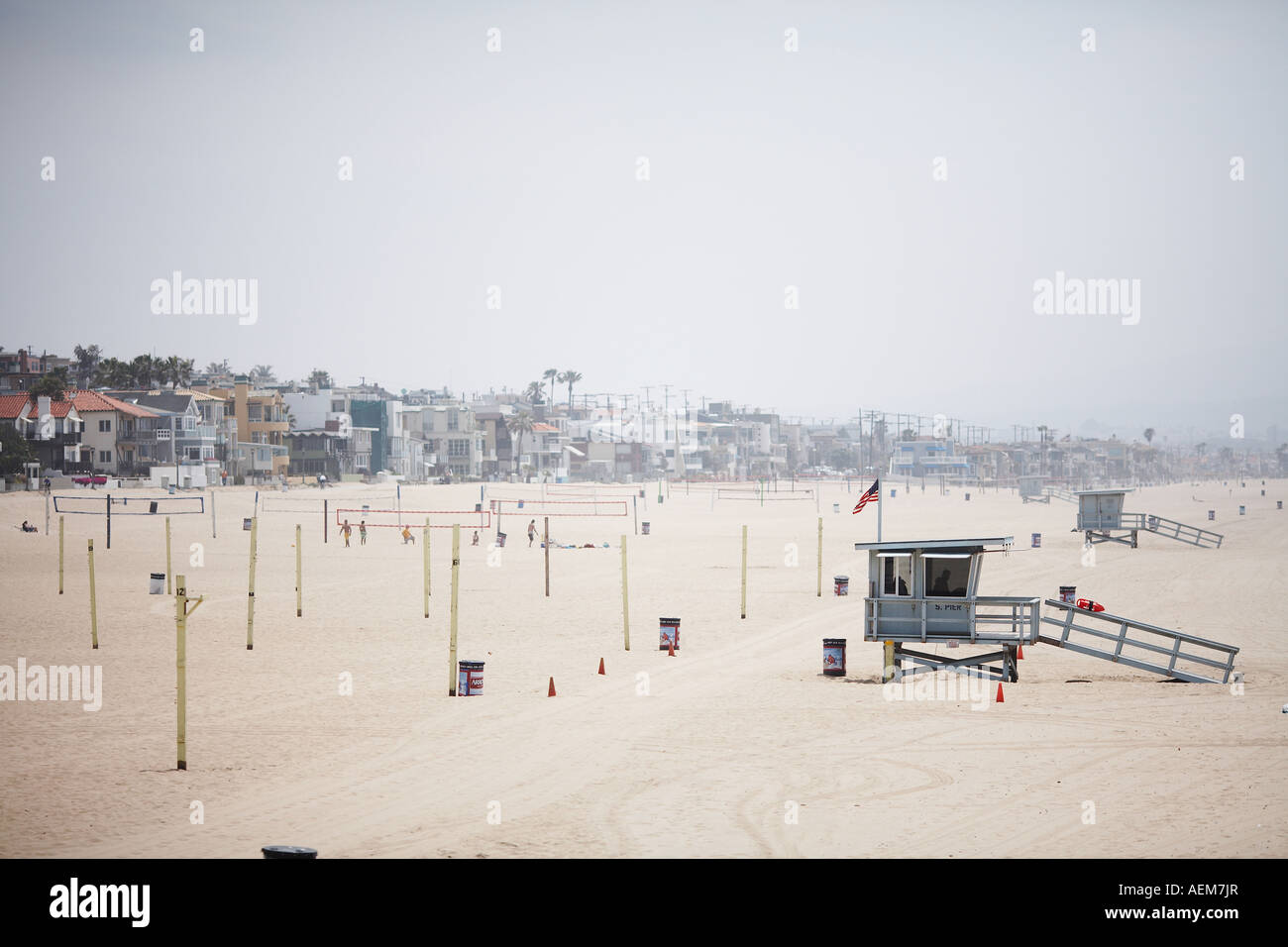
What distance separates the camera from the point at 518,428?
178 meters

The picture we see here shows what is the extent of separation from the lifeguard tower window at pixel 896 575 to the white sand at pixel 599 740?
67.5 inches

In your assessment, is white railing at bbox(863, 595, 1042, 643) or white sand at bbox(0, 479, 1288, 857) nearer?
white sand at bbox(0, 479, 1288, 857)

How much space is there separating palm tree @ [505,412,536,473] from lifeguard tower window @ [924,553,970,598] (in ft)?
502

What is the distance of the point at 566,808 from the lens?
13570mm

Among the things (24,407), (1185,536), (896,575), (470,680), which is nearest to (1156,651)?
(896,575)

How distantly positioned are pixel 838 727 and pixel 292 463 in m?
119

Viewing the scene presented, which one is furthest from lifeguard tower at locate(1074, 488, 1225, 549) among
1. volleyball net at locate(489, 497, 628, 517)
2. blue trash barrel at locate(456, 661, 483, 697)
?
blue trash barrel at locate(456, 661, 483, 697)

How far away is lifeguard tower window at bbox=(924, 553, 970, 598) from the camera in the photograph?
23.3 metres

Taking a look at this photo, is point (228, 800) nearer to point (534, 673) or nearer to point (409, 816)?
point (409, 816)

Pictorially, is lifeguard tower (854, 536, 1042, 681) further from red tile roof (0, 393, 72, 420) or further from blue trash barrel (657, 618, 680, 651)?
red tile roof (0, 393, 72, 420)

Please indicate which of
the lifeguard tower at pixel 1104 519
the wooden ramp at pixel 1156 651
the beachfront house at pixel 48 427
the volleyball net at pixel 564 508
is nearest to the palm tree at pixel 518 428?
the volleyball net at pixel 564 508

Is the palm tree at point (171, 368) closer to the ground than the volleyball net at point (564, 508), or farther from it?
farther from it

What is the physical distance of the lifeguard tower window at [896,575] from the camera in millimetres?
23594

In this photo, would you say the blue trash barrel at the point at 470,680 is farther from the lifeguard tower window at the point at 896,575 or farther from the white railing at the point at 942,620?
the lifeguard tower window at the point at 896,575
